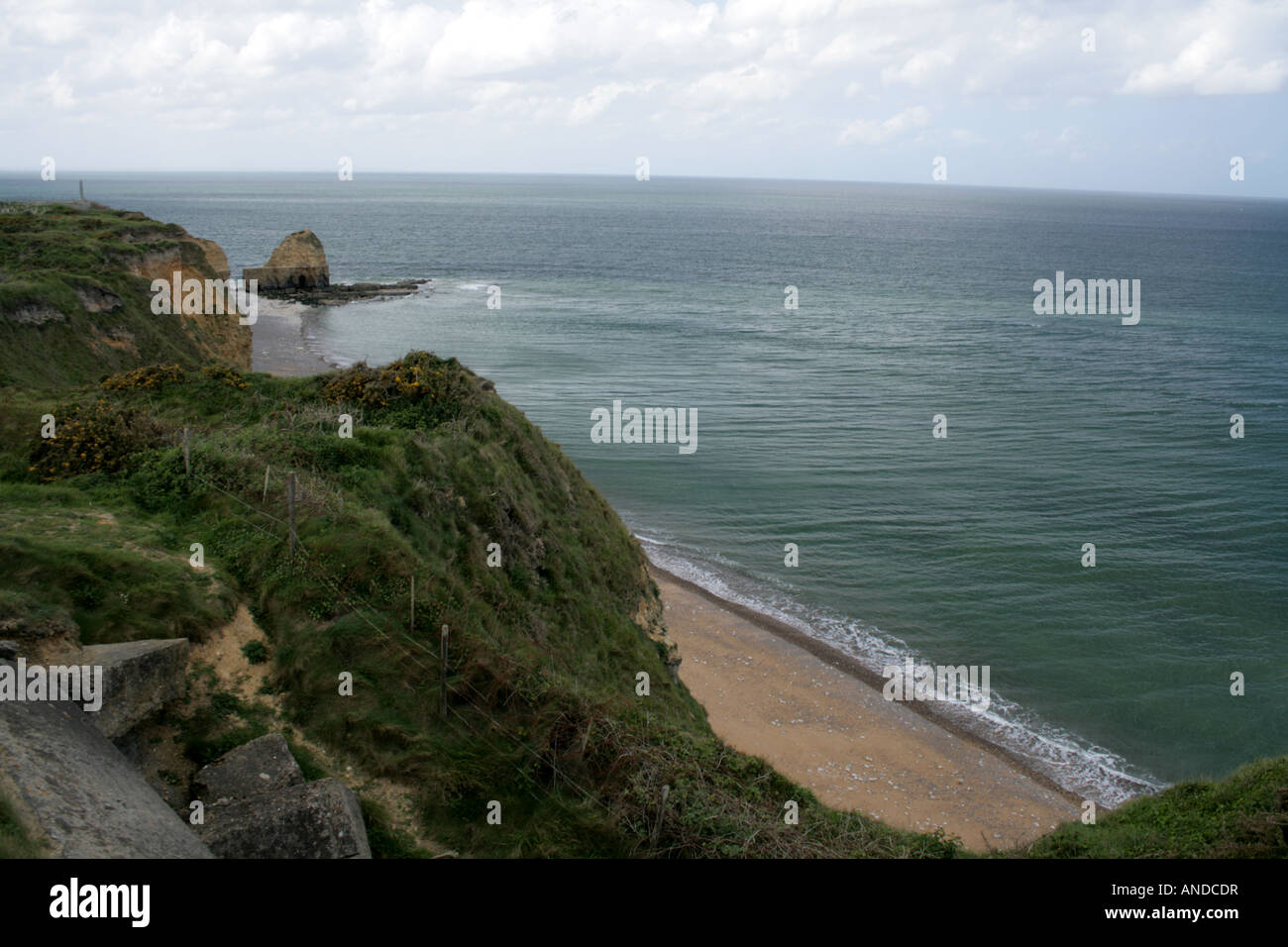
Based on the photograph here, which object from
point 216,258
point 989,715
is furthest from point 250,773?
point 216,258

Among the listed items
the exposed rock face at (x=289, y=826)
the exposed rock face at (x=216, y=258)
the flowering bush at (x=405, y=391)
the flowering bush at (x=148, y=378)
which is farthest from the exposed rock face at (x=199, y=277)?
the exposed rock face at (x=289, y=826)

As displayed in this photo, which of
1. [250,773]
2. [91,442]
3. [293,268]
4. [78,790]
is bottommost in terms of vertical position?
[250,773]

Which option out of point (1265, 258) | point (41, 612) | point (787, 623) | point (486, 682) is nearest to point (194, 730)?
point (41, 612)

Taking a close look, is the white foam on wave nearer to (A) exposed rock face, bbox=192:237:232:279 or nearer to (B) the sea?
(B) the sea

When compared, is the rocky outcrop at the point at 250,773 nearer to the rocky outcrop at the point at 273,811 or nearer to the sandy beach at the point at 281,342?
the rocky outcrop at the point at 273,811

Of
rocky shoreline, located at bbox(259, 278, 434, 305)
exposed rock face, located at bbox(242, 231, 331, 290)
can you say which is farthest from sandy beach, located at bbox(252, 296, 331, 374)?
exposed rock face, located at bbox(242, 231, 331, 290)

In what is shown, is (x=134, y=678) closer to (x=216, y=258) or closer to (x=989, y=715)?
(x=989, y=715)
